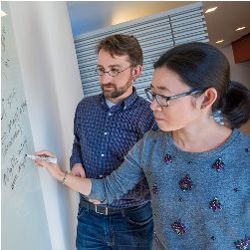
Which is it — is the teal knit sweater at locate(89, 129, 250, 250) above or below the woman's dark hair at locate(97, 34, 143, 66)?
below

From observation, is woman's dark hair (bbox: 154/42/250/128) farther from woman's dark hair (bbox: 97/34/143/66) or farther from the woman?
woman's dark hair (bbox: 97/34/143/66)

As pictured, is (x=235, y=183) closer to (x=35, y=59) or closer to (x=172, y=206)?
(x=172, y=206)

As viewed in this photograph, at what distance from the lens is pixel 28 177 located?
1046mm

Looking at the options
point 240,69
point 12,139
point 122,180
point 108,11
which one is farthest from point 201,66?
point 240,69

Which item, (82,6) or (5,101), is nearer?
(5,101)

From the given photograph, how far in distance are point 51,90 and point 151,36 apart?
0.90m

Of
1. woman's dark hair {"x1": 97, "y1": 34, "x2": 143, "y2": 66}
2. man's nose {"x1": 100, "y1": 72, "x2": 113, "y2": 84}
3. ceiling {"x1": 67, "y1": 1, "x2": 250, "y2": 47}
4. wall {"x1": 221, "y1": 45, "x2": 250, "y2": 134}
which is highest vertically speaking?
ceiling {"x1": 67, "y1": 1, "x2": 250, "y2": 47}

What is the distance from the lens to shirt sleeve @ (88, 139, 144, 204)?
0.98 metres

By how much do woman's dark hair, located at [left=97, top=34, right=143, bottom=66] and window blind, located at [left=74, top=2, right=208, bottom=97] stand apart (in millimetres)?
750

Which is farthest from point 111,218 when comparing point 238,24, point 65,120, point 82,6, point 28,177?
point 238,24

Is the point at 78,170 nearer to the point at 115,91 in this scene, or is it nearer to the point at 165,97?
the point at 115,91

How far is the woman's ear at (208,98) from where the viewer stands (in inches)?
33.0

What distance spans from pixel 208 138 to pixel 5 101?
0.56 metres

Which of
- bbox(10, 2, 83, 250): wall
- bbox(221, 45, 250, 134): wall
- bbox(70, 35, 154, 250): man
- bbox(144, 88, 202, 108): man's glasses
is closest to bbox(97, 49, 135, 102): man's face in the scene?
bbox(70, 35, 154, 250): man
